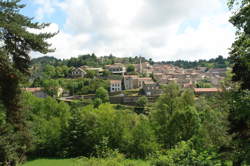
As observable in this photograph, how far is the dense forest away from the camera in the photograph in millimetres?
7816

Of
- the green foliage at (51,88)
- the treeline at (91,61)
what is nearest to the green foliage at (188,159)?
the green foliage at (51,88)

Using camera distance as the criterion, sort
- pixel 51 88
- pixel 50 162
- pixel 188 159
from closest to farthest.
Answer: pixel 188 159, pixel 50 162, pixel 51 88

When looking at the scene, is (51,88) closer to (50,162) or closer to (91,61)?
(50,162)

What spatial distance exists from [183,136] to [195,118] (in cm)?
223

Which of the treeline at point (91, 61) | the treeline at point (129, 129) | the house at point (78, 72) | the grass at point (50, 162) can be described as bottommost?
the grass at point (50, 162)

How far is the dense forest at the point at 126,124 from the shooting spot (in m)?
7.82

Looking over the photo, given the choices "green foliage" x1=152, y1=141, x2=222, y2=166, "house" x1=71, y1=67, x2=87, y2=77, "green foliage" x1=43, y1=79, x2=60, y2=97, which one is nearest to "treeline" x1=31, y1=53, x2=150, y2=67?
"house" x1=71, y1=67, x2=87, y2=77

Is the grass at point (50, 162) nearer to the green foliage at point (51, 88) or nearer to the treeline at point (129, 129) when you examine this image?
the treeline at point (129, 129)

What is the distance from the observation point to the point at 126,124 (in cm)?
2884

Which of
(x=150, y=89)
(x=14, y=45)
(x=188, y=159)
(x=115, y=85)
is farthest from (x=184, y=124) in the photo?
(x=115, y=85)

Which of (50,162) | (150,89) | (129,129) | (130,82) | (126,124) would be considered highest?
(130,82)

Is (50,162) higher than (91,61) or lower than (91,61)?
lower

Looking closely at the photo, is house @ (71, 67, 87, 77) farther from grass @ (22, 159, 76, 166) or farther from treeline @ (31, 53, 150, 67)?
grass @ (22, 159, 76, 166)

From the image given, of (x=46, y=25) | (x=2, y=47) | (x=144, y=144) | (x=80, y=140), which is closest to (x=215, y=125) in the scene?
(x=144, y=144)
